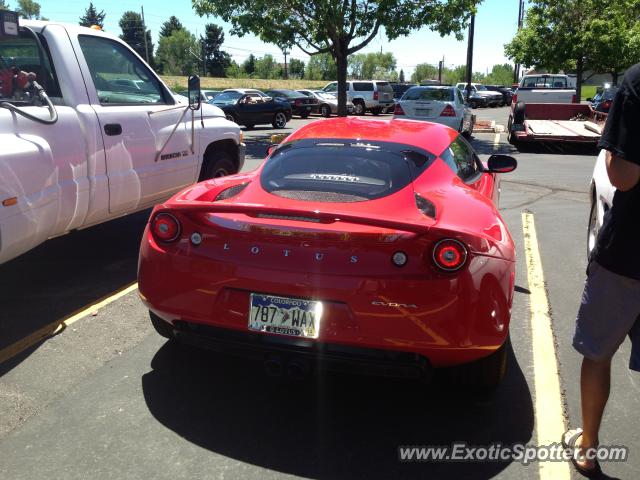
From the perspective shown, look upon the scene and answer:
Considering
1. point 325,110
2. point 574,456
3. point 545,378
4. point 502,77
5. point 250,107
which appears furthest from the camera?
point 502,77

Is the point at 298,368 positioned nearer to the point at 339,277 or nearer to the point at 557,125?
the point at 339,277

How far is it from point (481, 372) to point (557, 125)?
1434 cm

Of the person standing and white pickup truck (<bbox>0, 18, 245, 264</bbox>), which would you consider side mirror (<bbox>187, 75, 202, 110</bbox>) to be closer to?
white pickup truck (<bbox>0, 18, 245, 264</bbox>)

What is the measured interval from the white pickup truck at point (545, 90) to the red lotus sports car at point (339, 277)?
18242 mm

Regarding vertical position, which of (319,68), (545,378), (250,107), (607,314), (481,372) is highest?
(319,68)

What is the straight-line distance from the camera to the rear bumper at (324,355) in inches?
108

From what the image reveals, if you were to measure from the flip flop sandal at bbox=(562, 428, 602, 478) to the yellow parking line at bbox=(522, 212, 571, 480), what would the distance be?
0.04 metres

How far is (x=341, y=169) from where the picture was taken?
3510 mm

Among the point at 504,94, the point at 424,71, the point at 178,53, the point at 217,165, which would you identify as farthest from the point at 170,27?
the point at 217,165

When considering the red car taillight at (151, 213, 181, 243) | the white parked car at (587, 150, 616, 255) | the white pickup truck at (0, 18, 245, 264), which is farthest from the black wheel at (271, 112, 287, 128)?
the red car taillight at (151, 213, 181, 243)

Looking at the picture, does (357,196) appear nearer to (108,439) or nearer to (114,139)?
(108,439)

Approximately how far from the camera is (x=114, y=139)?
4.84 meters

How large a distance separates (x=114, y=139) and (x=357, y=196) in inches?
102

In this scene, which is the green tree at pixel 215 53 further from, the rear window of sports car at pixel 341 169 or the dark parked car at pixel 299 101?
the rear window of sports car at pixel 341 169
